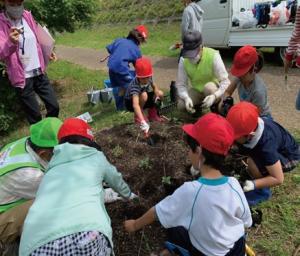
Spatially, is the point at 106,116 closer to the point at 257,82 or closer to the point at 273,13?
the point at 257,82

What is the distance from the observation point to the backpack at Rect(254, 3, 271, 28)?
717 centimetres

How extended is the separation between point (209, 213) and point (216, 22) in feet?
22.8

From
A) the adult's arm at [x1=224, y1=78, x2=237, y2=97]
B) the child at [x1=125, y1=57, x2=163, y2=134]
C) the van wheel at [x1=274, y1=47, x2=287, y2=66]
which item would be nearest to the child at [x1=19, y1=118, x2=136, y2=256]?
the child at [x1=125, y1=57, x2=163, y2=134]

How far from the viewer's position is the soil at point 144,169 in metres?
2.84

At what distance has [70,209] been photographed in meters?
2.04

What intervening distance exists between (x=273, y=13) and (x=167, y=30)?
18.1 ft

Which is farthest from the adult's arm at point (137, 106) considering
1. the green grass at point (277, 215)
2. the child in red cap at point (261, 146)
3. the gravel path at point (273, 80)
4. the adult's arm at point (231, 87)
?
the gravel path at point (273, 80)

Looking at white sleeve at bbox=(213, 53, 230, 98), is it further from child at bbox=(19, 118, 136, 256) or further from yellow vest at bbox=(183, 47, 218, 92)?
child at bbox=(19, 118, 136, 256)

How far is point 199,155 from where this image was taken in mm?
2125


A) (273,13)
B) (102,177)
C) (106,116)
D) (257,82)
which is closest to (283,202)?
(257,82)

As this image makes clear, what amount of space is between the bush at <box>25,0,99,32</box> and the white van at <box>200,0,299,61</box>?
9.08 feet

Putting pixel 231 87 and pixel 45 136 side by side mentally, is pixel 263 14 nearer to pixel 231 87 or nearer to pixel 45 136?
pixel 231 87

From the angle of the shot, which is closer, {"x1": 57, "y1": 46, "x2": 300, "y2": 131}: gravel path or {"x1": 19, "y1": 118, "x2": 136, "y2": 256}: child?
{"x1": 19, "y1": 118, "x2": 136, "y2": 256}: child

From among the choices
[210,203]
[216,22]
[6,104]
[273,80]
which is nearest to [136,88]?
[6,104]
